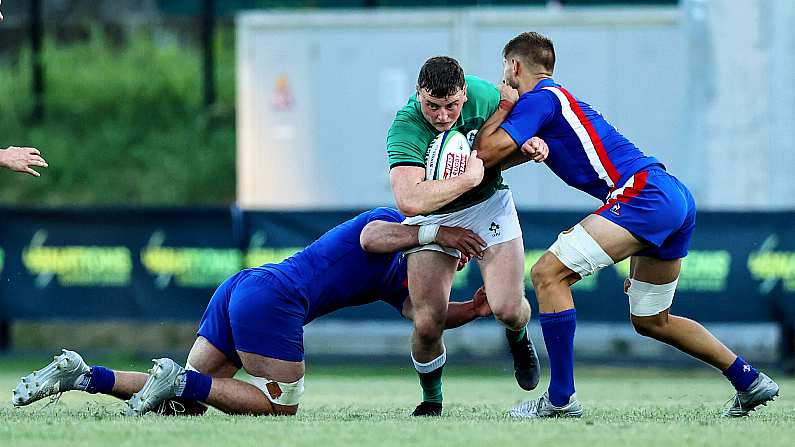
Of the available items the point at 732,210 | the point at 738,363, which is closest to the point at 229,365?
the point at 738,363

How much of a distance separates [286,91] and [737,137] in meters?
4.77

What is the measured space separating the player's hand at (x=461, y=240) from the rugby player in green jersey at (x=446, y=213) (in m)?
0.02

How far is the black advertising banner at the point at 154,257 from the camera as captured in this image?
12.4 m

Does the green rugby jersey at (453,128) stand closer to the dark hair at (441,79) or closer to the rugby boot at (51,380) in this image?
the dark hair at (441,79)

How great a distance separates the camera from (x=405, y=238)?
7.12 m

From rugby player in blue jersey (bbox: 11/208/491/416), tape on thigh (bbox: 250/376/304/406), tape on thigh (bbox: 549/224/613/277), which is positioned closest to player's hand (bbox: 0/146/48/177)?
rugby player in blue jersey (bbox: 11/208/491/416)

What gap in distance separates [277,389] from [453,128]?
1580 millimetres

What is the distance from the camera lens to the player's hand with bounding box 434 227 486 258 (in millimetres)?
7145

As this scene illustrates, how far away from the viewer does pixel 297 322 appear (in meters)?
6.98

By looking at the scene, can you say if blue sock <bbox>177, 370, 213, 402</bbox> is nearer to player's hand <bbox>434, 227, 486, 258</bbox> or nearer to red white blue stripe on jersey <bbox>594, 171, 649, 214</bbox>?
player's hand <bbox>434, 227, 486, 258</bbox>

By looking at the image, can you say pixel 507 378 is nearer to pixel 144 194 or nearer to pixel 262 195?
pixel 262 195

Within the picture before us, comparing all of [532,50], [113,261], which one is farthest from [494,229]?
[113,261]

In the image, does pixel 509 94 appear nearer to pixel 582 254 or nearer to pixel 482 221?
pixel 482 221

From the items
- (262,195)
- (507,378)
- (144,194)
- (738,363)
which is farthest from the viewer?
(144,194)
